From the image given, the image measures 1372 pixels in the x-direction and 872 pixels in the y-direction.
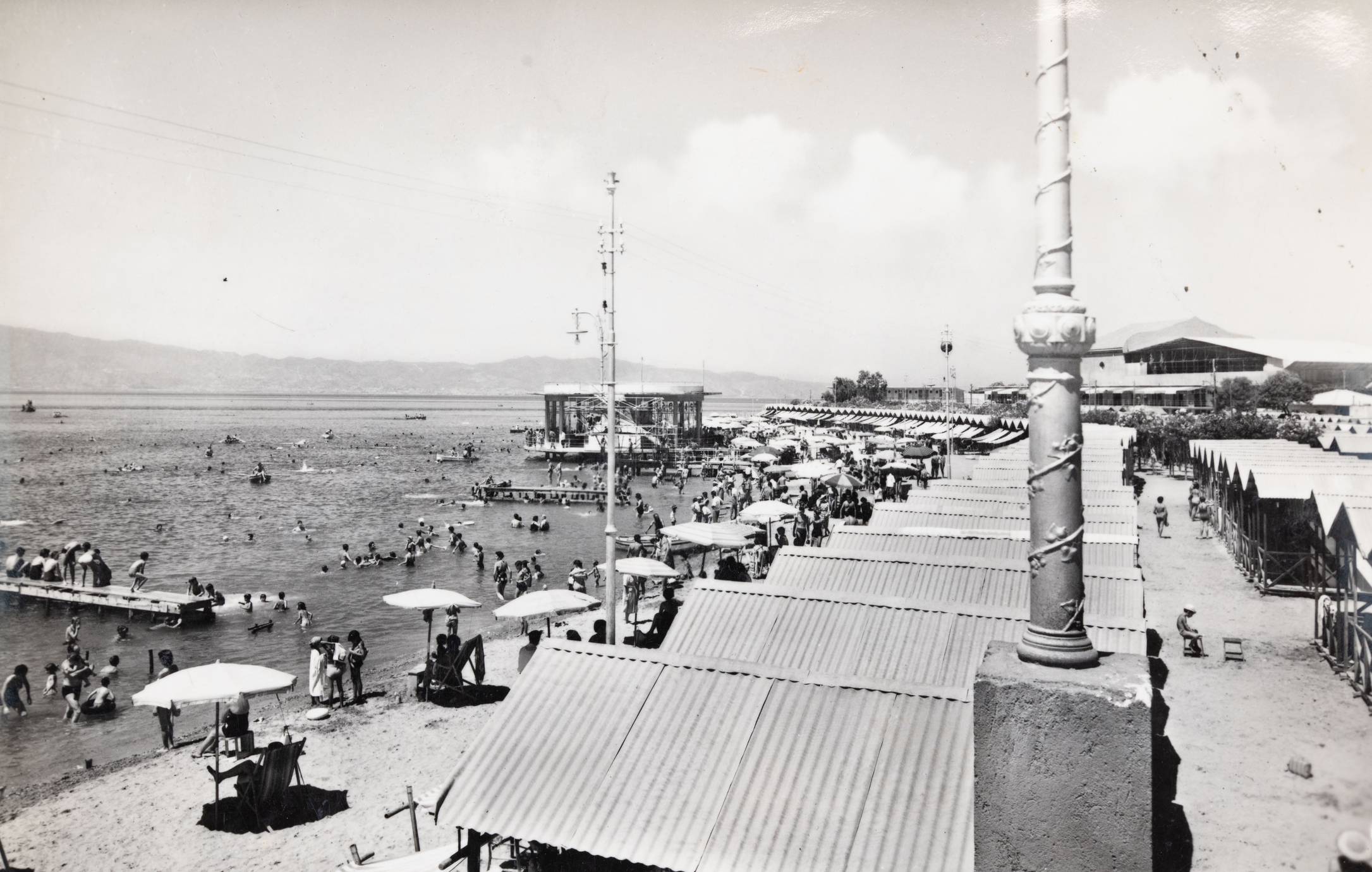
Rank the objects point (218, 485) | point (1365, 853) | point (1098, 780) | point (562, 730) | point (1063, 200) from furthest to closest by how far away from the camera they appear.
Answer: point (218, 485)
point (562, 730)
point (1365, 853)
point (1063, 200)
point (1098, 780)

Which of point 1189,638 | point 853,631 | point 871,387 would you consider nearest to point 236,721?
point 853,631

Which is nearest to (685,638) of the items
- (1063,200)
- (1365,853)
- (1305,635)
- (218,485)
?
(1365,853)

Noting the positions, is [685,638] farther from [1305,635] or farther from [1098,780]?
[1305,635]

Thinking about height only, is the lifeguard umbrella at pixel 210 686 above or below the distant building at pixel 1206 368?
below

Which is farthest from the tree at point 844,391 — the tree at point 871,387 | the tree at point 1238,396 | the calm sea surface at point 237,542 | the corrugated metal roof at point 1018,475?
the corrugated metal roof at point 1018,475

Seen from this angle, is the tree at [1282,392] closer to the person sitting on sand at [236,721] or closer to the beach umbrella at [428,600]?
the beach umbrella at [428,600]

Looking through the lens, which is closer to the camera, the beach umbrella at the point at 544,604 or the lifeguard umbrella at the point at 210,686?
the lifeguard umbrella at the point at 210,686

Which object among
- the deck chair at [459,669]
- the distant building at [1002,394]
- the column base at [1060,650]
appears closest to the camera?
the column base at [1060,650]

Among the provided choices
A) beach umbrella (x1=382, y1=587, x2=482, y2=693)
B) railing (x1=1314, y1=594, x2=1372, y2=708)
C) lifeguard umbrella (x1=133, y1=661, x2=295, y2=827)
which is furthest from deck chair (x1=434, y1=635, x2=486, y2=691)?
railing (x1=1314, y1=594, x2=1372, y2=708)
